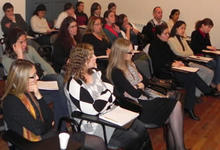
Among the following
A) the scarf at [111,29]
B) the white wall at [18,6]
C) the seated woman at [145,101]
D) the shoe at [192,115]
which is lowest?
the shoe at [192,115]

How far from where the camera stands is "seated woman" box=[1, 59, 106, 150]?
209 centimetres

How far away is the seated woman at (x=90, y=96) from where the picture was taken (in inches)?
96.0

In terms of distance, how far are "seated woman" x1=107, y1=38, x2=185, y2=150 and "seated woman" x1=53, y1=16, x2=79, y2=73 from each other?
119cm

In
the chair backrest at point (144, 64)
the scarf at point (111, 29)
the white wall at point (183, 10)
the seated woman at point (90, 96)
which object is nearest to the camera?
the seated woman at point (90, 96)

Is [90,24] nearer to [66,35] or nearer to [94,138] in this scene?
[66,35]

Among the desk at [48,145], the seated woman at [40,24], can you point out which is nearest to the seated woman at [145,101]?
the desk at [48,145]

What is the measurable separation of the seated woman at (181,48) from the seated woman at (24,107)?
277 centimetres

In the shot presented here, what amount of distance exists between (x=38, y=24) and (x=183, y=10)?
331 cm

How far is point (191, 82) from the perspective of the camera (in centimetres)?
414

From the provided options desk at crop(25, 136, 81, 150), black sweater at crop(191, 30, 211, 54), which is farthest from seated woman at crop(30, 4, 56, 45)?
desk at crop(25, 136, 81, 150)

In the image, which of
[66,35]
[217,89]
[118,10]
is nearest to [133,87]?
[66,35]

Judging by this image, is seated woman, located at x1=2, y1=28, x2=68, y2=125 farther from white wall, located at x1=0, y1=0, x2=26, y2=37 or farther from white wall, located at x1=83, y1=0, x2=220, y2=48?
white wall, located at x1=83, y1=0, x2=220, y2=48

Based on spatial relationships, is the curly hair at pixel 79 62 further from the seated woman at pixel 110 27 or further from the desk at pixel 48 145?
the seated woman at pixel 110 27

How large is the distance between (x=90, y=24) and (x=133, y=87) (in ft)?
6.40
